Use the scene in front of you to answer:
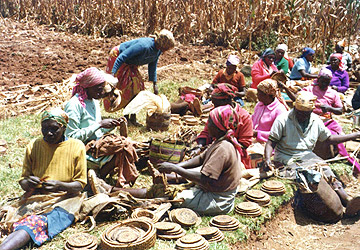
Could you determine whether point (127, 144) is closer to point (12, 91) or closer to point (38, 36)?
point (12, 91)

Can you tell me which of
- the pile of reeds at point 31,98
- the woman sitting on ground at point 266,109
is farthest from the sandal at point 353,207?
the pile of reeds at point 31,98

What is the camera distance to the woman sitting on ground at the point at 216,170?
12.4 ft

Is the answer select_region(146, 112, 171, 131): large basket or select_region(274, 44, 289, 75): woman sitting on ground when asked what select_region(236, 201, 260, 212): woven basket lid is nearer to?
select_region(146, 112, 171, 131): large basket

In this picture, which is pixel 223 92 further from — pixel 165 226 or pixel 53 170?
pixel 53 170

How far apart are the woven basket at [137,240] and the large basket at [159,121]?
3179mm

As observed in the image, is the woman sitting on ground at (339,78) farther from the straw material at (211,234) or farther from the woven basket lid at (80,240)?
the woven basket lid at (80,240)

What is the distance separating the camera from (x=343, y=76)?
27.0ft

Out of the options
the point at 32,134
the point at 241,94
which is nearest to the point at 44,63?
the point at 32,134

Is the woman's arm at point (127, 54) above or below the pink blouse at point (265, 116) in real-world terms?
above

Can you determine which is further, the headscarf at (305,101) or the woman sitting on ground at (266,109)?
the woman sitting on ground at (266,109)

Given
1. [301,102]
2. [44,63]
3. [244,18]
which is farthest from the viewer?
[244,18]

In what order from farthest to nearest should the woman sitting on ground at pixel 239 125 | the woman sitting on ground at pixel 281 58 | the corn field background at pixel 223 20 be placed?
the corn field background at pixel 223 20 < the woman sitting on ground at pixel 281 58 < the woman sitting on ground at pixel 239 125

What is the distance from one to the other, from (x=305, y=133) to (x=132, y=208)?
2349 millimetres

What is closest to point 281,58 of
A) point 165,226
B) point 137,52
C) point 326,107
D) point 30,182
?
point 326,107
